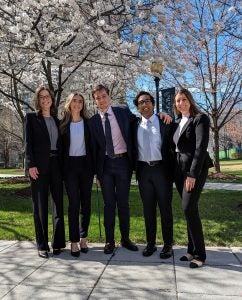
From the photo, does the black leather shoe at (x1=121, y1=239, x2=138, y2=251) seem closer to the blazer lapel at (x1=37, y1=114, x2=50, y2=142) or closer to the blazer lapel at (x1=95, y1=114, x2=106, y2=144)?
the blazer lapel at (x1=95, y1=114, x2=106, y2=144)

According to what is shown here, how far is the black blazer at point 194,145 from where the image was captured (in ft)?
16.5

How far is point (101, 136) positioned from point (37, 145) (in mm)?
855

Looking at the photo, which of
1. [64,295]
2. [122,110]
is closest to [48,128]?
[122,110]

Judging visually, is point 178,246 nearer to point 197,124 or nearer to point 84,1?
point 197,124

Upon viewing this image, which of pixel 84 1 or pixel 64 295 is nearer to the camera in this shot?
pixel 64 295

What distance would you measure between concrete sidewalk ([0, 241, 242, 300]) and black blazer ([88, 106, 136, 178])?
1.22m

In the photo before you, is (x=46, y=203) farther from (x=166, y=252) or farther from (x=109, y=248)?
(x=166, y=252)

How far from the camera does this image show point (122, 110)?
594 centimetres

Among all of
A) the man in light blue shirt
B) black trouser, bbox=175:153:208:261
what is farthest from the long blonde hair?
black trouser, bbox=175:153:208:261

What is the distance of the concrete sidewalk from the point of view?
424cm

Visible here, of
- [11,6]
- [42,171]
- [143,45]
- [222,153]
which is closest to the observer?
[42,171]

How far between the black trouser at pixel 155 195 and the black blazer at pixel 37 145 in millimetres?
1254

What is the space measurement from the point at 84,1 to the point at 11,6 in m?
1.94

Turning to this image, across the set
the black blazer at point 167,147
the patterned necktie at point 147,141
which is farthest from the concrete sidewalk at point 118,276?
the patterned necktie at point 147,141
